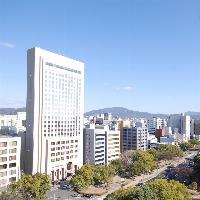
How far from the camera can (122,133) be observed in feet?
290

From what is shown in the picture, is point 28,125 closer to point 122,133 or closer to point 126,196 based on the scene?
point 126,196

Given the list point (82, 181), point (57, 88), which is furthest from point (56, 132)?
point (82, 181)

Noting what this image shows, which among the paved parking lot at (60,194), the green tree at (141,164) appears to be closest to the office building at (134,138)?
the green tree at (141,164)

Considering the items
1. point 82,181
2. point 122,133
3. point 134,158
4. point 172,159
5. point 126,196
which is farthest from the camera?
point 122,133

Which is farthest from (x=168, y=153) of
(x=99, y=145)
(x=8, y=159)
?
(x=8, y=159)

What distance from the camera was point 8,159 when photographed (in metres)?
44.2

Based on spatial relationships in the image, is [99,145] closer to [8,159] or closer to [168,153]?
[168,153]

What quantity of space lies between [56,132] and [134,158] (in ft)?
44.3

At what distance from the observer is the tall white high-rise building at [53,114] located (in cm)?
5166

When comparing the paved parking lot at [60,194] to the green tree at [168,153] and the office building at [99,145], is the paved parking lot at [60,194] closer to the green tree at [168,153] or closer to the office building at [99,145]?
the office building at [99,145]

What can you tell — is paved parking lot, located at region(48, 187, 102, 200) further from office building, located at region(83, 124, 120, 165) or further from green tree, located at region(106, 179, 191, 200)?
office building, located at region(83, 124, 120, 165)

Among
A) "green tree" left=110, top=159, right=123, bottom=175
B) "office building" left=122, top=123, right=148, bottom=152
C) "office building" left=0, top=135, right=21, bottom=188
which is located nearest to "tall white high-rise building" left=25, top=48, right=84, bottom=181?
"office building" left=0, top=135, right=21, bottom=188

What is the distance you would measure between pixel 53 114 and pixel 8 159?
13.1 metres

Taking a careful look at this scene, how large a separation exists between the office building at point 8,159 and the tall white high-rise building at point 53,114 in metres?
5.84
